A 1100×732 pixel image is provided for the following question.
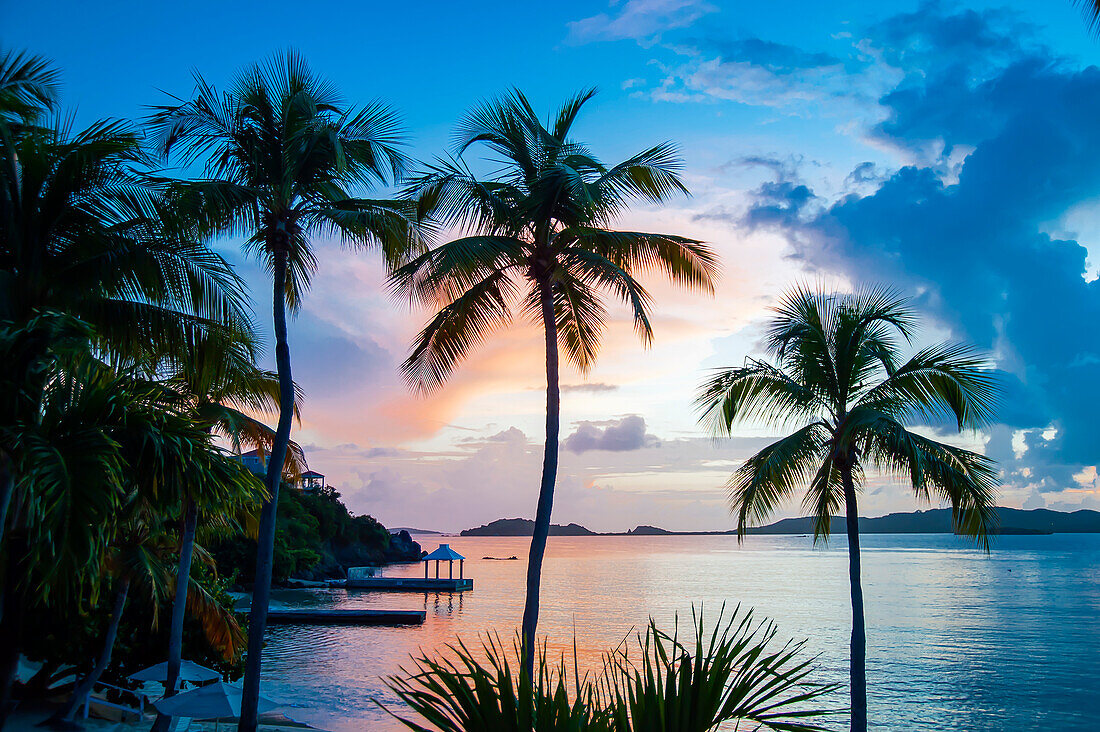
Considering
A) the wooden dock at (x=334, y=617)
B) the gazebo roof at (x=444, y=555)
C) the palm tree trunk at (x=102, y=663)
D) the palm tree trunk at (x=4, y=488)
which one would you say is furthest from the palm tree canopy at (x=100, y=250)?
the gazebo roof at (x=444, y=555)

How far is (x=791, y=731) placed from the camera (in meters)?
3.51

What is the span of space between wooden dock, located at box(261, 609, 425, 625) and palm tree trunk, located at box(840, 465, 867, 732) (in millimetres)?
40435

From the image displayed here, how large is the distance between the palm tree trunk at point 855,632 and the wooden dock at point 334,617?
40435 millimetres

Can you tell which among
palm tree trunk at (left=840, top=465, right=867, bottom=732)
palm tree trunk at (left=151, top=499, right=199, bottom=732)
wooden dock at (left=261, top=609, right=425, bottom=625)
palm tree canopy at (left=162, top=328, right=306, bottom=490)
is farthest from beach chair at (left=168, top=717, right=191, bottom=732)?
wooden dock at (left=261, top=609, right=425, bottom=625)

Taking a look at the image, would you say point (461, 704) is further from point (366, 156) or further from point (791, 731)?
point (366, 156)

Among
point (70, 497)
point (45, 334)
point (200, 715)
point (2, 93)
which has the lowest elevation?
point (200, 715)

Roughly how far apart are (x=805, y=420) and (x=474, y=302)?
624 cm

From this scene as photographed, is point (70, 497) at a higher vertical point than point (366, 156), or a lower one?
lower

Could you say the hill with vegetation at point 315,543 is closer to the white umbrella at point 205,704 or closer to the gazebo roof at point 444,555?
the gazebo roof at point 444,555

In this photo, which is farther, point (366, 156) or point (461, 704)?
point (366, 156)

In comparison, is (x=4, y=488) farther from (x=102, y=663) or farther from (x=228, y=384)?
(x=102, y=663)

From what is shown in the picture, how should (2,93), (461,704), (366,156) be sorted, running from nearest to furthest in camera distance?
(461,704) < (2,93) < (366,156)

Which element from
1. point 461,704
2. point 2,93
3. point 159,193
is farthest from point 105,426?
point 461,704

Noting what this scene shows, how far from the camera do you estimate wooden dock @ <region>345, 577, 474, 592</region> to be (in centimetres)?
6638
